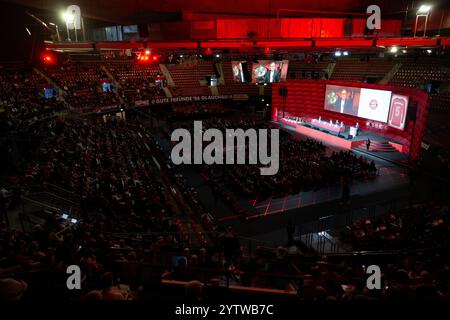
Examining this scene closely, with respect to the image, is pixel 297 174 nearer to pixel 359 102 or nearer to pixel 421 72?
pixel 359 102

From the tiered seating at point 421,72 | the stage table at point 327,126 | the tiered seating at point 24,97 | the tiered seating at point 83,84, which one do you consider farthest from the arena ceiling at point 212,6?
the tiered seating at point 83,84

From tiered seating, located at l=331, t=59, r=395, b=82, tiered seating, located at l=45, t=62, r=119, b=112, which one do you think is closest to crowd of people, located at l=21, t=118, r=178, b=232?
tiered seating, located at l=45, t=62, r=119, b=112

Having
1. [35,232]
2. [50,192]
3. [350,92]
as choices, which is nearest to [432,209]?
[35,232]

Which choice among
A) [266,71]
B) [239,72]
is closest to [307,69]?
[239,72]

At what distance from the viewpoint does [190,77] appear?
4100 centimetres

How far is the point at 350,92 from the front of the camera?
1023 inches

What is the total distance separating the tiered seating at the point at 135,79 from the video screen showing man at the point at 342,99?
18204 mm

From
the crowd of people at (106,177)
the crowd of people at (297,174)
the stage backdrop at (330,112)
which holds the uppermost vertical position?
the stage backdrop at (330,112)

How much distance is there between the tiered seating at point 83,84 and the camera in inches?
1185

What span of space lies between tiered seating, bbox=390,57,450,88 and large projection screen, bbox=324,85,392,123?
3.65 m

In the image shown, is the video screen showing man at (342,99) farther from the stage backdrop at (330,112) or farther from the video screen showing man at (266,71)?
the video screen showing man at (266,71)

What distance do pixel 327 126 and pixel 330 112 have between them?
2.36 metres
